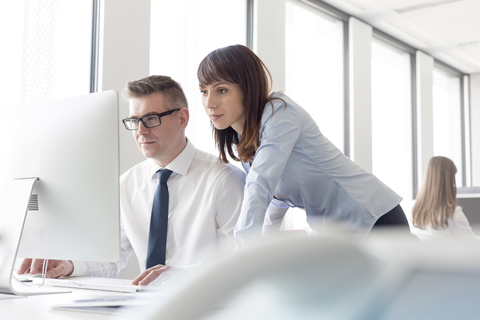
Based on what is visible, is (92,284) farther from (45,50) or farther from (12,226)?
(45,50)

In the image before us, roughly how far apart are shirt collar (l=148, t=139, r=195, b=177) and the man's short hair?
7.3 inches

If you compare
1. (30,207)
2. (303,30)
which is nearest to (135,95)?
(30,207)

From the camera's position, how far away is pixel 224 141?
1.71 metres

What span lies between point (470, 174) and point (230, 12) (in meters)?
5.33

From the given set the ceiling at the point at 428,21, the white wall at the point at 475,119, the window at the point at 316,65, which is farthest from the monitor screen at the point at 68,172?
the white wall at the point at 475,119

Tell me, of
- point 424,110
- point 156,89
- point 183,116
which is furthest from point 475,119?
point 156,89

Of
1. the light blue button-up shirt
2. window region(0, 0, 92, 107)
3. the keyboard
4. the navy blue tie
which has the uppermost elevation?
window region(0, 0, 92, 107)

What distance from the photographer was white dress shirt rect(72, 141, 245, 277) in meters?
1.68

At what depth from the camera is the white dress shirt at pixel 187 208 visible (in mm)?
1685

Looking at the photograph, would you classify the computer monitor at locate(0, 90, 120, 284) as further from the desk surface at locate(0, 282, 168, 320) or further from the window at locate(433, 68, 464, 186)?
the window at locate(433, 68, 464, 186)

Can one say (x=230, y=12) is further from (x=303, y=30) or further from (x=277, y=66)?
(x=303, y=30)

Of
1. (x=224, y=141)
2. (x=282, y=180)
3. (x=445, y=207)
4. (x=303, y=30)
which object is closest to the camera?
(x=282, y=180)

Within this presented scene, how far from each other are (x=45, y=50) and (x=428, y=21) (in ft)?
14.1

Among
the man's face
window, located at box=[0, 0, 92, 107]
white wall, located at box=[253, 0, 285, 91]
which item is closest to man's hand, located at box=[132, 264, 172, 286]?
the man's face
